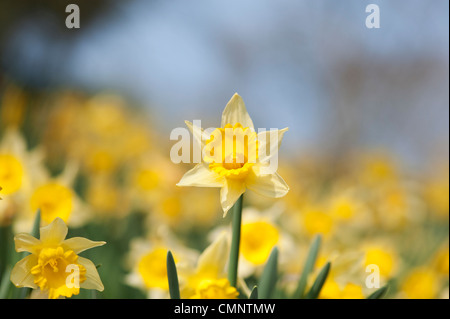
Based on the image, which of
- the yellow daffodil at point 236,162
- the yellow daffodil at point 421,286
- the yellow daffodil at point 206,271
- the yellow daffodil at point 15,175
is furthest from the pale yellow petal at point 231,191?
the yellow daffodil at point 421,286

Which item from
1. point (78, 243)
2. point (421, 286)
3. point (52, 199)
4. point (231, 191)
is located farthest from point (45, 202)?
point (421, 286)

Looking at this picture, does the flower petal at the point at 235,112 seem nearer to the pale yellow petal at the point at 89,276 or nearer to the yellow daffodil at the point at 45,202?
the pale yellow petal at the point at 89,276

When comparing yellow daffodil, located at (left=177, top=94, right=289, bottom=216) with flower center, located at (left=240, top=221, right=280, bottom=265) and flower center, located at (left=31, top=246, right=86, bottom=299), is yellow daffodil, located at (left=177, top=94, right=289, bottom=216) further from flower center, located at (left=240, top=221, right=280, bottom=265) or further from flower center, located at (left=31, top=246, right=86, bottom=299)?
flower center, located at (left=240, top=221, right=280, bottom=265)

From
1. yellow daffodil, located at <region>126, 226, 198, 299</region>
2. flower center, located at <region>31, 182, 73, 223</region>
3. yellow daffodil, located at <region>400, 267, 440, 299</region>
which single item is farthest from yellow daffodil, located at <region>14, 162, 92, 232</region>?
yellow daffodil, located at <region>400, 267, 440, 299</region>

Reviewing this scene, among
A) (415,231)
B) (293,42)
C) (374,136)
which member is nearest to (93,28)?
(293,42)

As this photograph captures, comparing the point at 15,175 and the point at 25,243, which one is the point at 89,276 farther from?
the point at 15,175
